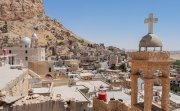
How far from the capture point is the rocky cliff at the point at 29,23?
304ft

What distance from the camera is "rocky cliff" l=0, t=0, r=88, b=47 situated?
9271 centimetres

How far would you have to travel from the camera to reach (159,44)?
387 inches

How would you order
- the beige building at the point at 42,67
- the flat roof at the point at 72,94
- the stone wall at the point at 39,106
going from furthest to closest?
the beige building at the point at 42,67 → the flat roof at the point at 72,94 → the stone wall at the point at 39,106

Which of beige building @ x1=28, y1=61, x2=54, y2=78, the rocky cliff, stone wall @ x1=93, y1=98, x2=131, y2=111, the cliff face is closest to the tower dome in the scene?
stone wall @ x1=93, y1=98, x2=131, y2=111

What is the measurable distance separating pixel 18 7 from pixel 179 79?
66100 mm

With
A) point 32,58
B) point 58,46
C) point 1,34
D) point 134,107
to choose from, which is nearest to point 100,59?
point 58,46

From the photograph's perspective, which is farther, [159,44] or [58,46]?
[58,46]

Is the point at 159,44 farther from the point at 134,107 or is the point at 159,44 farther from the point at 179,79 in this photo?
the point at 179,79

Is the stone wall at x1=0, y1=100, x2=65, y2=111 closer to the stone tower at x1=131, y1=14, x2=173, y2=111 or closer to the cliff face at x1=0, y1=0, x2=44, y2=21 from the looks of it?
the stone tower at x1=131, y1=14, x2=173, y2=111

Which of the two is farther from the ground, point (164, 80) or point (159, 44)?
point (159, 44)

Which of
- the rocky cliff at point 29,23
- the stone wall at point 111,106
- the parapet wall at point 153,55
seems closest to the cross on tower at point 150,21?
the parapet wall at point 153,55

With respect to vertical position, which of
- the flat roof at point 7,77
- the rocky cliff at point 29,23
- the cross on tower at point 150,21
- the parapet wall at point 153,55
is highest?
the rocky cliff at point 29,23

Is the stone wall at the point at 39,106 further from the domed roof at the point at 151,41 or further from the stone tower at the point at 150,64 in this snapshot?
the domed roof at the point at 151,41

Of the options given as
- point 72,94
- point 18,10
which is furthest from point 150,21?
point 18,10
